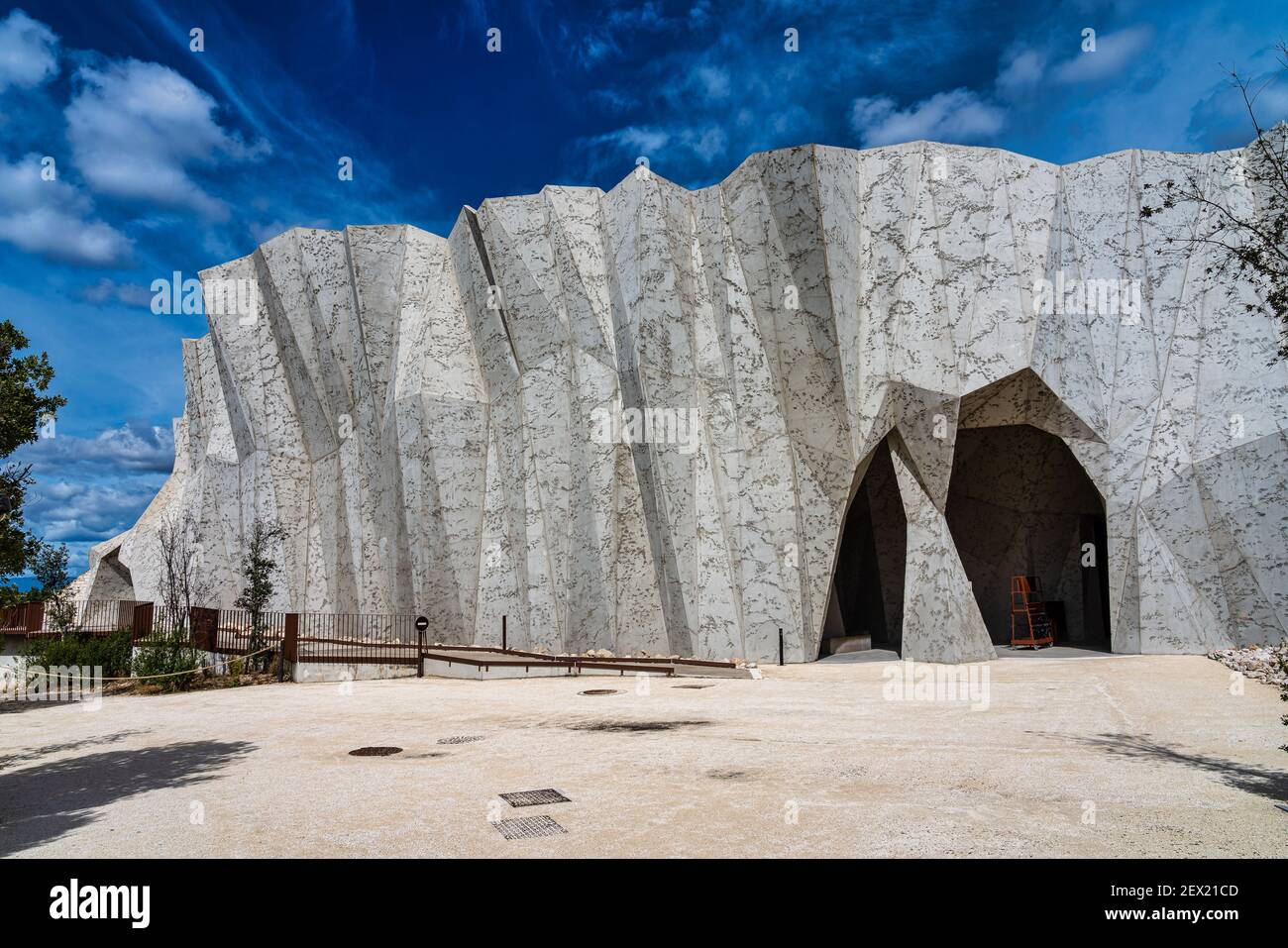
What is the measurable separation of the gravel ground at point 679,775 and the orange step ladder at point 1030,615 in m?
9.61

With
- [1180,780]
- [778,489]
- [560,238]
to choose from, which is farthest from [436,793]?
[560,238]

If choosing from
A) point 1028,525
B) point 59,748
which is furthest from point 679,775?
point 1028,525

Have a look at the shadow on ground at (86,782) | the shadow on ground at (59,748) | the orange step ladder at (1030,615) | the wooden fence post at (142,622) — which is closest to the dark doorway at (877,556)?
the orange step ladder at (1030,615)

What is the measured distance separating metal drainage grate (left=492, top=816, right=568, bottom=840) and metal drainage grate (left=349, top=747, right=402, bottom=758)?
12.7ft

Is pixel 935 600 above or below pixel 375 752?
above

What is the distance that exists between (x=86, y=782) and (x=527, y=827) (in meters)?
5.93

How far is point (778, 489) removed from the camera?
22.9m

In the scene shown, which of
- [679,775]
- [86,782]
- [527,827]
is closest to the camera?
[527,827]

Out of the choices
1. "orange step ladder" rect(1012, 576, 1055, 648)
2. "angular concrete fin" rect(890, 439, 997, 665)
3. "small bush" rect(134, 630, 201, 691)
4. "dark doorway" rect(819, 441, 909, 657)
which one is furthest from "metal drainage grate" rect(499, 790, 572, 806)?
"dark doorway" rect(819, 441, 909, 657)

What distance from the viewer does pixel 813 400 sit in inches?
903

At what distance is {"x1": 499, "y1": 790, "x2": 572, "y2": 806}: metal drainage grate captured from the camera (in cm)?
715

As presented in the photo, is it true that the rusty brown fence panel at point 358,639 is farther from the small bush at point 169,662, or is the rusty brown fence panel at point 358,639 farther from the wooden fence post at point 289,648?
the small bush at point 169,662

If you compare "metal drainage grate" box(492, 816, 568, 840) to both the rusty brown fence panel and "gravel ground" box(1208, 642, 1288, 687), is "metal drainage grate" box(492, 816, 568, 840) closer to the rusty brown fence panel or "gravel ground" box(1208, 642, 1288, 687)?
"gravel ground" box(1208, 642, 1288, 687)

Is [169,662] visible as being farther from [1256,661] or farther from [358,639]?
[1256,661]
